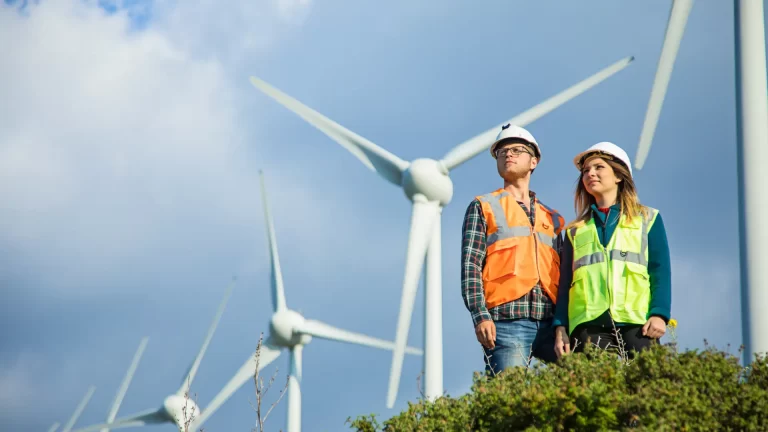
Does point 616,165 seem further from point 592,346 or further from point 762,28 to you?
point 762,28

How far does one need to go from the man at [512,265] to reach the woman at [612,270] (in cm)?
17

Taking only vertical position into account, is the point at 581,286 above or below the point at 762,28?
below

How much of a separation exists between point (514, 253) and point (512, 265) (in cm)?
10

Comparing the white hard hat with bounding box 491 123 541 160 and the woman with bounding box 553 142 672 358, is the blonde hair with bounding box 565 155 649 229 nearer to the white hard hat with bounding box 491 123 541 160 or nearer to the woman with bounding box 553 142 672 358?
the woman with bounding box 553 142 672 358

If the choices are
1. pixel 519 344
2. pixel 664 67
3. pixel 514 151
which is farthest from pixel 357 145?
pixel 519 344

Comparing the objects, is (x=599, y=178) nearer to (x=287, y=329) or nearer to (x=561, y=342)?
(x=561, y=342)

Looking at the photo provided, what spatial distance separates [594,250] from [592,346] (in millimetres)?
737

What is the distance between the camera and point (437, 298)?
22.0m

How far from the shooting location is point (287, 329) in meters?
36.2

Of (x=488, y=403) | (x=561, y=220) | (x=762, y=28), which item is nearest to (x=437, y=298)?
(x=762, y=28)

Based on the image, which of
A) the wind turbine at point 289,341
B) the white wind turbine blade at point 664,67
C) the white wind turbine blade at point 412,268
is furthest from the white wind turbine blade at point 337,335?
the white wind turbine blade at point 664,67

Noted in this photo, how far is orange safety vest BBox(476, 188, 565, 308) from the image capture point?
7.95m

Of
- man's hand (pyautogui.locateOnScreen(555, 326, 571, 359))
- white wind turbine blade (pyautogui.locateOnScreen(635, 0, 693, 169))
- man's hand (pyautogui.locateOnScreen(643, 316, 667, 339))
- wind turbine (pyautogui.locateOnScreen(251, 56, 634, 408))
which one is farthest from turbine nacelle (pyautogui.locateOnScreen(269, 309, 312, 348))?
man's hand (pyautogui.locateOnScreen(643, 316, 667, 339))

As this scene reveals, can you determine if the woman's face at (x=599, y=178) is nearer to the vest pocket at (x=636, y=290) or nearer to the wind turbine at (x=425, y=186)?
the vest pocket at (x=636, y=290)
